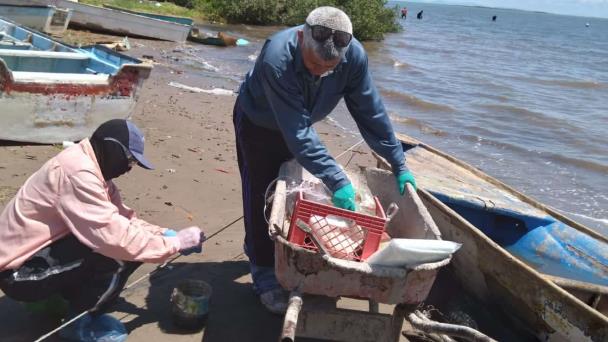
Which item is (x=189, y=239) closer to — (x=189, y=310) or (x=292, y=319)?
(x=189, y=310)

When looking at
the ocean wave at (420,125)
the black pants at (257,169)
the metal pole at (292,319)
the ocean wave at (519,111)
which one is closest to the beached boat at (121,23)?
the ocean wave at (420,125)

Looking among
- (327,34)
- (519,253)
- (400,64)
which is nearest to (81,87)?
(327,34)

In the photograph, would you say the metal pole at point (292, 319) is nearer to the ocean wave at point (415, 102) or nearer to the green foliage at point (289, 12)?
the ocean wave at point (415, 102)

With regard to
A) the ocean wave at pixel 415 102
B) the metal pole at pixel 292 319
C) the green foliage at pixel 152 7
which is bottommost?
the green foliage at pixel 152 7

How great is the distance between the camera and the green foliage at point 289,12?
94.1ft

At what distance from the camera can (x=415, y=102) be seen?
14.7m

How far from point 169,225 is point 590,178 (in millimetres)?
7463

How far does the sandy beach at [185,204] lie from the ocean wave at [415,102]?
4.50 metres

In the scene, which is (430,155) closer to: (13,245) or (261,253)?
(261,253)

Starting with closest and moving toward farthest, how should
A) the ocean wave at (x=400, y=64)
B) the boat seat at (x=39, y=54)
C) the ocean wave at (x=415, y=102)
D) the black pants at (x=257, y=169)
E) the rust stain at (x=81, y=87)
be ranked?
the black pants at (x=257, y=169) < the rust stain at (x=81, y=87) < the boat seat at (x=39, y=54) < the ocean wave at (x=415, y=102) < the ocean wave at (x=400, y=64)

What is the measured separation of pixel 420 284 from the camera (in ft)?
9.86

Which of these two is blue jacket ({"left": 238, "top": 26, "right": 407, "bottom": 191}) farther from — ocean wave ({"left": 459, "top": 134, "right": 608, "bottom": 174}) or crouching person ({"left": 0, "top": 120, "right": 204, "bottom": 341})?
ocean wave ({"left": 459, "top": 134, "right": 608, "bottom": 174})

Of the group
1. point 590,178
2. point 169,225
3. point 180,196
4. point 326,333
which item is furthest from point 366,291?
point 590,178

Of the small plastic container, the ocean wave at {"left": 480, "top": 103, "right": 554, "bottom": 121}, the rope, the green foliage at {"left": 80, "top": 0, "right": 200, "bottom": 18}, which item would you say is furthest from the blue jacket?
the green foliage at {"left": 80, "top": 0, "right": 200, "bottom": 18}
